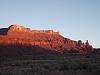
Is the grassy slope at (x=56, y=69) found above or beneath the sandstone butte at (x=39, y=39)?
beneath

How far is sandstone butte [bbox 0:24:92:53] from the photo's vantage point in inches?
4966

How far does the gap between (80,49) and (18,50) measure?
37.1m

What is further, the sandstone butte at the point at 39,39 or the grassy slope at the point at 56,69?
the sandstone butte at the point at 39,39

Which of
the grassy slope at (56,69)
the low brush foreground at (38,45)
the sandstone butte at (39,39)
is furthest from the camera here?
the sandstone butte at (39,39)

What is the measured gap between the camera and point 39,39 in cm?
14150

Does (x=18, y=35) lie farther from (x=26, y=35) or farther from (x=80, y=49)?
(x=80, y=49)

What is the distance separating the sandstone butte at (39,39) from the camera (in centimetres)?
12612

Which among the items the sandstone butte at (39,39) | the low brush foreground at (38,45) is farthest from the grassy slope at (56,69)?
the sandstone butte at (39,39)

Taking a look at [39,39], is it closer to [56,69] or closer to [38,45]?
[38,45]

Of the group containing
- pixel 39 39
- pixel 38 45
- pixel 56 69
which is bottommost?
pixel 56 69

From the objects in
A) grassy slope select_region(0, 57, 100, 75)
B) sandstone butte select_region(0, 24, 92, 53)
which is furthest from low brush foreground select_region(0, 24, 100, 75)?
grassy slope select_region(0, 57, 100, 75)

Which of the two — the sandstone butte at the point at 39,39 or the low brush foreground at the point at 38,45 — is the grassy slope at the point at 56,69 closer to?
the low brush foreground at the point at 38,45

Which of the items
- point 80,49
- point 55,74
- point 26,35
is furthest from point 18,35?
point 55,74

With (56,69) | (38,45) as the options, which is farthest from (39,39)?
(56,69)
